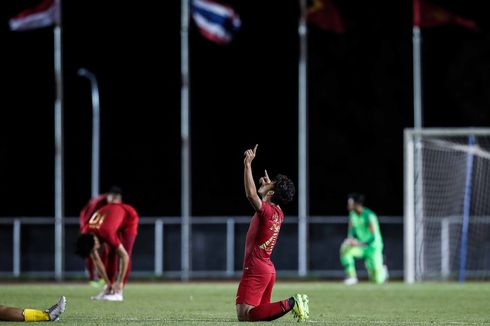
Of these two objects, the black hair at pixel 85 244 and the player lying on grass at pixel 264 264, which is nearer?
the player lying on grass at pixel 264 264

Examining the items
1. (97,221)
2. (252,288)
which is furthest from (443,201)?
(252,288)

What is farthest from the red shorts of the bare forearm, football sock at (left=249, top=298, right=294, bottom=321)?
the bare forearm

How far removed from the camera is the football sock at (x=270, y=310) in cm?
1442

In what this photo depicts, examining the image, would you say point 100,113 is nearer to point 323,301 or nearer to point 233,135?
point 233,135

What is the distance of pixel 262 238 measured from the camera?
1477 cm

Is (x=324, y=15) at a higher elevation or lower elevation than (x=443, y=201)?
higher

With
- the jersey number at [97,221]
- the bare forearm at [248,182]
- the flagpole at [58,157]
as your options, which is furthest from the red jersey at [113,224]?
the flagpole at [58,157]

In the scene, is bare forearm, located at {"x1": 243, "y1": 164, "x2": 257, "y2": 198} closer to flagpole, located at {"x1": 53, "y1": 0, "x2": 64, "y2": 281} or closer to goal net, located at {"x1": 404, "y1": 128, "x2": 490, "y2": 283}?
goal net, located at {"x1": 404, "y1": 128, "x2": 490, "y2": 283}

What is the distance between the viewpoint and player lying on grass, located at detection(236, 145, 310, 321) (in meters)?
14.5

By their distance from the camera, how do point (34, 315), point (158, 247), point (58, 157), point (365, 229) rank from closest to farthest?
point (34, 315)
point (365, 229)
point (58, 157)
point (158, 247)

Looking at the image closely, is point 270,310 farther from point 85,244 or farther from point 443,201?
point 443,201

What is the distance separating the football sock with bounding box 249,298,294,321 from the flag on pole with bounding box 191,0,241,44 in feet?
70.8

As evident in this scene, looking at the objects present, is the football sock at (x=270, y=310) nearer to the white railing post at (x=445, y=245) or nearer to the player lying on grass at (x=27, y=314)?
the player lying on grass at (x=27, y=314)

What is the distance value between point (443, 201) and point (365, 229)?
373 cm
